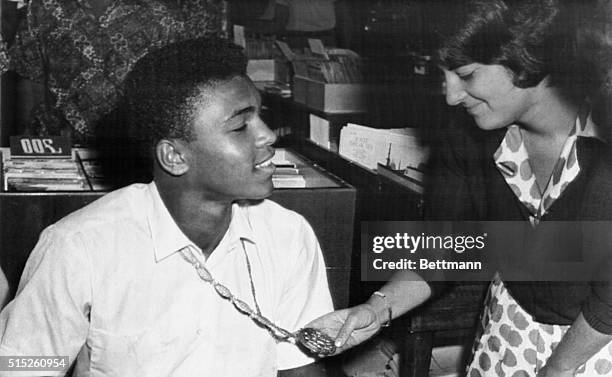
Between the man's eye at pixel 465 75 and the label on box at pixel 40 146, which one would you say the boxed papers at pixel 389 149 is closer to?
the man's eye at pixel 465 75

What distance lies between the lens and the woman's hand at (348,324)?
3.53 feet

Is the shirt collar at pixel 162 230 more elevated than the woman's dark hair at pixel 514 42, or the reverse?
the woman's dark hair at pixel 514 42

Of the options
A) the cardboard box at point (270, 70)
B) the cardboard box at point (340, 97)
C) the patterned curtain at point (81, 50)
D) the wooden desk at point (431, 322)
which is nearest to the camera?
the wooden desk at point (431, 322)

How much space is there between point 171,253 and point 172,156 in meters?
0.13

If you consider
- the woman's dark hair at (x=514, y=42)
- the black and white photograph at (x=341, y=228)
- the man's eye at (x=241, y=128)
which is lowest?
the black and white photograph at (x=341, y=228)

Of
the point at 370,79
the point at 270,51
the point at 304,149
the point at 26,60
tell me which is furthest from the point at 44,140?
the point at 270,51

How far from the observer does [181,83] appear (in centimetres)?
94

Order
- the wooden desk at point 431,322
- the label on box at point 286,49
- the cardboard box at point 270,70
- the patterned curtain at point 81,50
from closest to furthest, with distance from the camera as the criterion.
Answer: the wooden desk at point 431,322
the patterned curtain at point 81,50
the label on box at point 286,49
the cardboard box at point 270,70

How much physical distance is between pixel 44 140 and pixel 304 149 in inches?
22.5

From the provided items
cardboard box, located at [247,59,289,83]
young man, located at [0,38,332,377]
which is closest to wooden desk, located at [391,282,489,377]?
young man, located at [0,38,332,377]

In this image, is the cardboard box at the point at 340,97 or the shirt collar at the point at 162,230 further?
the cardboard box at the point at 340,97

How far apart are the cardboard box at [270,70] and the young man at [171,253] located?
1.69 metres

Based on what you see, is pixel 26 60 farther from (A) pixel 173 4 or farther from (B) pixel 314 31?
(B) pixel 314 31

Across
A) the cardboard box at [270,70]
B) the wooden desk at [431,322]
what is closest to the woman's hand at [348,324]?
the wooden desk at [431,322]
